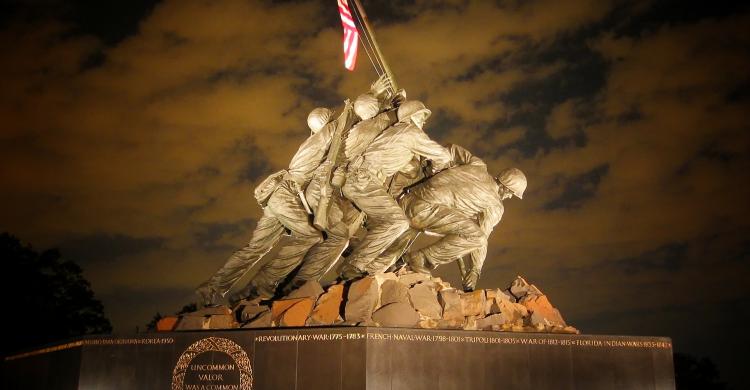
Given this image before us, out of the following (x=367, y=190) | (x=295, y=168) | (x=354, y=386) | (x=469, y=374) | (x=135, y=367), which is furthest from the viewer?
(x=295, y=168)

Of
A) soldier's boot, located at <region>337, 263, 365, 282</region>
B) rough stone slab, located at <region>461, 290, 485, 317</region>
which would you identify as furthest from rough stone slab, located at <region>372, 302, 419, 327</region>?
soldier's boot, located at <region>337, 263, 365, 282</region>

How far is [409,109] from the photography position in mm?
11906

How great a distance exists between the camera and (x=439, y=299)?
10703 millimetres

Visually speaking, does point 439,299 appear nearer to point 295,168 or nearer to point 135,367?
point 295,168

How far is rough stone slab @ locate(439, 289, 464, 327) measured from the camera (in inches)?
413

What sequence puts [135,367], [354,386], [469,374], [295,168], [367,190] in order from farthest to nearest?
[295,168], [367,190], [135,367], [469,374], [354,386]

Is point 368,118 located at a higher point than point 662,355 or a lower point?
higher

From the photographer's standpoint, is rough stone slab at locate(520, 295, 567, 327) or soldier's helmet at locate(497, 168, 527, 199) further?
soldier's helmet at locate(497, 168, 527, 199)

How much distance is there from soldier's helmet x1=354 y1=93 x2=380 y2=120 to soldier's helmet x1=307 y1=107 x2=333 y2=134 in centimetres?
59

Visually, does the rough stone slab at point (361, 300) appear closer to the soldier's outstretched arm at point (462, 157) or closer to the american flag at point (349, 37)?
the soldier's outstretched arm at point (462, 157)

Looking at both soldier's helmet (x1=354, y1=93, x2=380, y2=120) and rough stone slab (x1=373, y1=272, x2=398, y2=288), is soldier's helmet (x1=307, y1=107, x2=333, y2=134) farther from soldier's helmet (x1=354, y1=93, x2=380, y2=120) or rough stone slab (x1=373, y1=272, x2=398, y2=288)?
rough stone slab (x1=373, y1=272, x2=398, y2=288)

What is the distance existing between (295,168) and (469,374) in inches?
180

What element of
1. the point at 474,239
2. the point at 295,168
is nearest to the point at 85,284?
the point at 295,168

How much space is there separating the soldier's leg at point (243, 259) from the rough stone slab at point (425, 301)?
3180 mm
